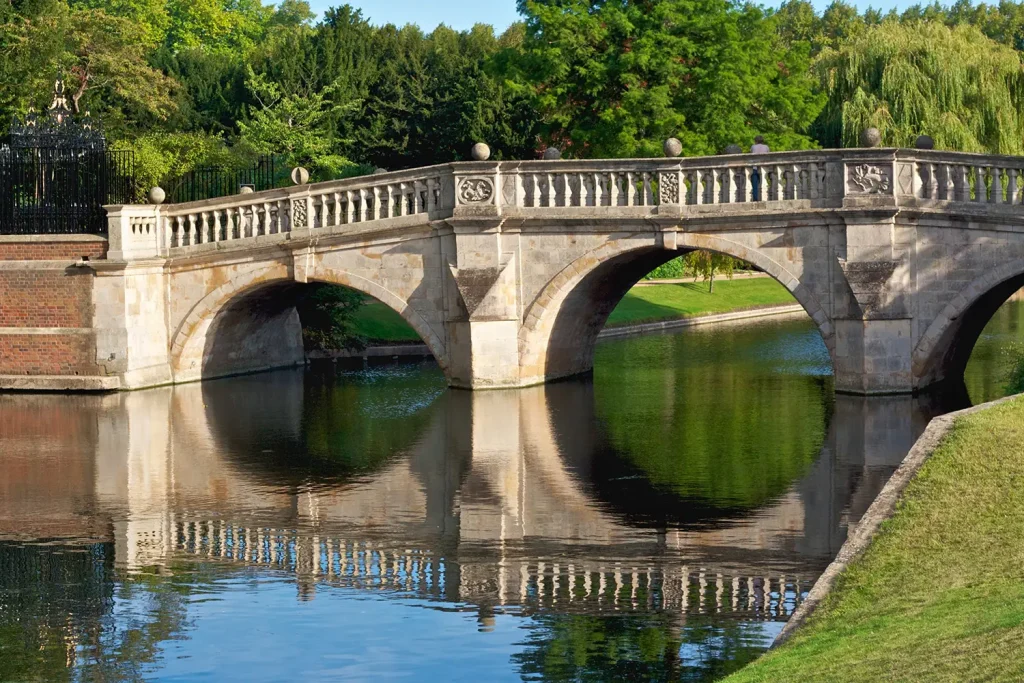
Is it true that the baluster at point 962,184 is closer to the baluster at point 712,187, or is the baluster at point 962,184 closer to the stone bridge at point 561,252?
the stone bridge at point 561,252

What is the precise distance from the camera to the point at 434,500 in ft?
62.4

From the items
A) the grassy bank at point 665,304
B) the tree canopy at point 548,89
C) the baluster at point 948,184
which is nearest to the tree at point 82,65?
the tree canopy at point 548,89

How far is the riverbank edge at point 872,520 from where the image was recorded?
12.1 meters

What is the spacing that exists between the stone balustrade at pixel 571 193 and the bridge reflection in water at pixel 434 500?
10.1ft

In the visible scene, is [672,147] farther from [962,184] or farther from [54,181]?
[54,181]

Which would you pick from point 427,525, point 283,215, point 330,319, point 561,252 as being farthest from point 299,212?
point 427,525

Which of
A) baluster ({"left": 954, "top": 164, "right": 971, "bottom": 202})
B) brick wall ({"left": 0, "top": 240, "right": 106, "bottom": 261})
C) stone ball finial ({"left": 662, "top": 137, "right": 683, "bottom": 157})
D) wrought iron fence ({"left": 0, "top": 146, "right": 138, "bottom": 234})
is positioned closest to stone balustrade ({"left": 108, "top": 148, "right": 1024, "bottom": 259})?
baluster ({"left": 954, "top": 164, "right": 971, "bottom": 202})

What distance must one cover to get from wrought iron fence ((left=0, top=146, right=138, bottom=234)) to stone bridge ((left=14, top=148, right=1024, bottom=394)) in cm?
144

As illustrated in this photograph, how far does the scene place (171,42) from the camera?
292 feet

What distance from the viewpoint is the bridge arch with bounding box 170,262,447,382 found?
93.8ft

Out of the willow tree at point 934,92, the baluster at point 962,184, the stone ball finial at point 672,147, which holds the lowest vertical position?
the baluster at point 962,184

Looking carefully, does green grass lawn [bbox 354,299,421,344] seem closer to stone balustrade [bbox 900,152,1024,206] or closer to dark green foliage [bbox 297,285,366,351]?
dark green foliage [bbox 297,285,366,351]

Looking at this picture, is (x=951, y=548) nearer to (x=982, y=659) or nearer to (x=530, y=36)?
(x=982, y=659)

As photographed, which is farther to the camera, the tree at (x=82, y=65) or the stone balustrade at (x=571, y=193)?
the tree at (x=82, y=65)
